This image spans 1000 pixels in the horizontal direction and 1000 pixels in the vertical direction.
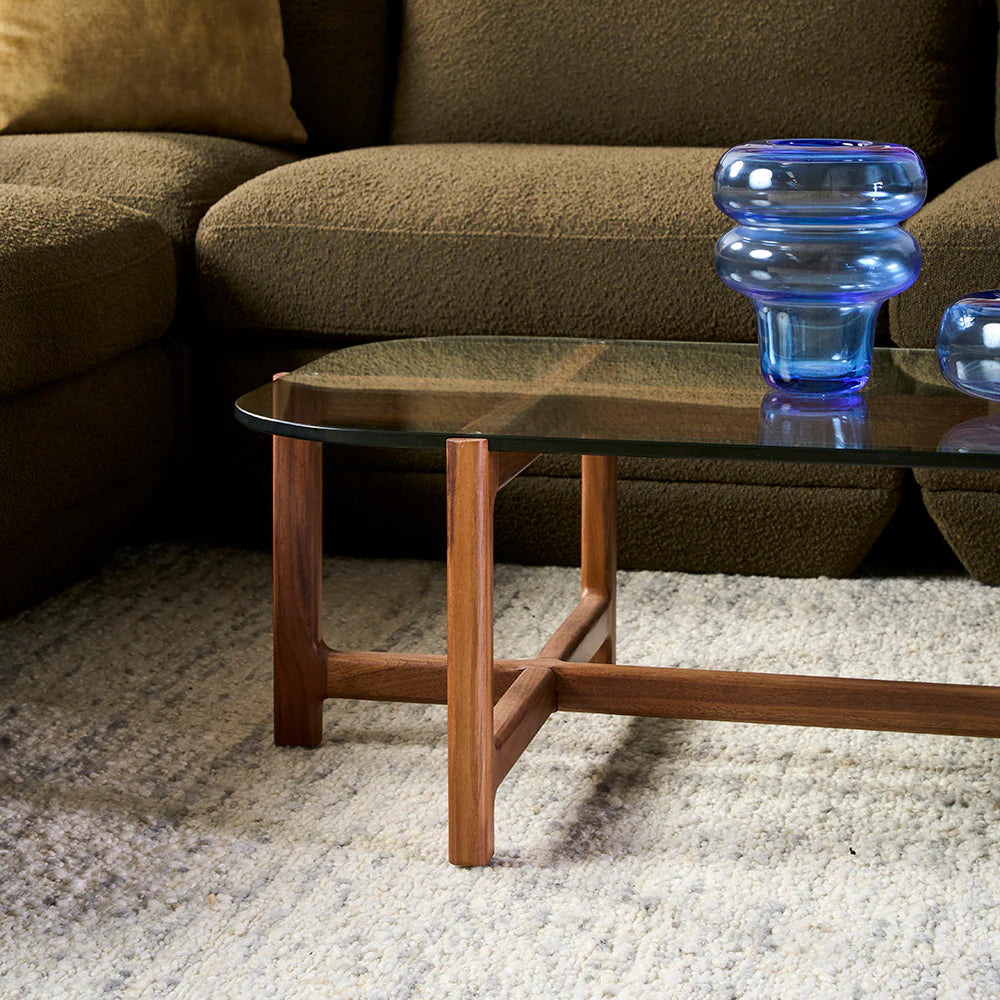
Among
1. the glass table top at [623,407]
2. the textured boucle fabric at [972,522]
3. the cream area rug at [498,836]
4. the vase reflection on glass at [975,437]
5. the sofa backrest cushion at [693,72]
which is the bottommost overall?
the cream area rug at [498,836]

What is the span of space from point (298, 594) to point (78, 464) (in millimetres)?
452

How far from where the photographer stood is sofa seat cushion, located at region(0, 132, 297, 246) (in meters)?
1.74

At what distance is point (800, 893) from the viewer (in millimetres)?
981

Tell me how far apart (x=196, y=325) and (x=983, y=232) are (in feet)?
2.98

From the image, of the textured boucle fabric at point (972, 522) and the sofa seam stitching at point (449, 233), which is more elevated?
the sofa seam stitching at point (449, 233)

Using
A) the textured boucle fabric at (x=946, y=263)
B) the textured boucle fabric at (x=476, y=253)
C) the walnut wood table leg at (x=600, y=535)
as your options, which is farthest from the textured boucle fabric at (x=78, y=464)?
the textured boucle fabric at (x=946, y=263)

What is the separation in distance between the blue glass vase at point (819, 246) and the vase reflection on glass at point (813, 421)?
3 cm

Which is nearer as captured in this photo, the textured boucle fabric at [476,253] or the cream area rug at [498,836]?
the cream area rug at [498,836]

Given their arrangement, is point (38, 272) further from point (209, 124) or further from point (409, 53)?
point (409, 53)

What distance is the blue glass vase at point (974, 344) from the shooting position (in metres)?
1.02

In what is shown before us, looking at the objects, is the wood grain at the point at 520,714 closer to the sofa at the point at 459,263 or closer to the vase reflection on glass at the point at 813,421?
the vase reflection on glass at the point at 813,421

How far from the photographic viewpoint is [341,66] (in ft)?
7.11

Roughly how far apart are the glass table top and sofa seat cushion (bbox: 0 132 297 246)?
0.60 metres

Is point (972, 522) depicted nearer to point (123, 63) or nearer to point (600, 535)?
point (600, 535)
